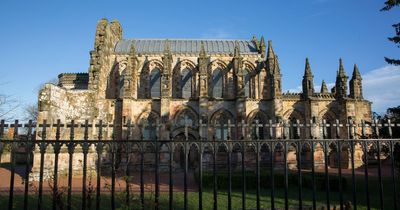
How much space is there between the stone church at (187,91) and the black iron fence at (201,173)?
9.06ft

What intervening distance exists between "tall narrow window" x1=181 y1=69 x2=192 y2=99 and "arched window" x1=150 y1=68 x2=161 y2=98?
104 inches

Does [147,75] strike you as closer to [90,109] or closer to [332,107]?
[90,109]

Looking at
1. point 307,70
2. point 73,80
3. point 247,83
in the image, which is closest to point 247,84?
point 247,83

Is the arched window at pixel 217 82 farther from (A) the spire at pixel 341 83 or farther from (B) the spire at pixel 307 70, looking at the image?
(A) the spire at pixel 341 83

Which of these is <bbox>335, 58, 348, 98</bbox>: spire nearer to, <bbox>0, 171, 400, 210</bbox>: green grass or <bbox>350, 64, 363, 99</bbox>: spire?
<bbox>350, 64, 363, 99</bbox>: spire

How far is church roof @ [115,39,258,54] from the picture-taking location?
36969 millimetres

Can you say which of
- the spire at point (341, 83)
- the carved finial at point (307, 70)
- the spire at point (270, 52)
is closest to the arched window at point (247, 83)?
the spire at point (270, 52)

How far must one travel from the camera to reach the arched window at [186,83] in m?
35.3

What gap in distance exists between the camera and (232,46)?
38344mm

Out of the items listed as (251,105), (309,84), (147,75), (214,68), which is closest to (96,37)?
(147,75)

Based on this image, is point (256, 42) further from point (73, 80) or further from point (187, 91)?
point (73, 80)

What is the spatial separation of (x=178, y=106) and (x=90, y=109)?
8604mm

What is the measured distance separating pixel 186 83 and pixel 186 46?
5.34m

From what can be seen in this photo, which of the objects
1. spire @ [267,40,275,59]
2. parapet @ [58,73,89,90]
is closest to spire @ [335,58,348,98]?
spire @ [267,40,275,59]
